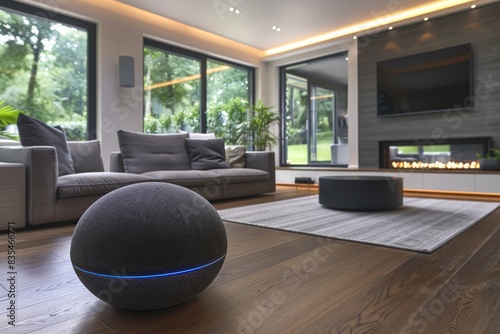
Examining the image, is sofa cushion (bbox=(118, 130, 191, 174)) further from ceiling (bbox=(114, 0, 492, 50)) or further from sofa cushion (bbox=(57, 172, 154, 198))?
ceiling (bbox=(114, 0, 492, 50))

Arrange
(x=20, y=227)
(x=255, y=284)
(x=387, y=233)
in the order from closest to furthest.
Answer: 1. (x=255, y=284)
2. (x=387, y=233)
3. (x=20, y=227)

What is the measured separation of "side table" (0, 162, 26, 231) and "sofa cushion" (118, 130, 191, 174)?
3.68 ft

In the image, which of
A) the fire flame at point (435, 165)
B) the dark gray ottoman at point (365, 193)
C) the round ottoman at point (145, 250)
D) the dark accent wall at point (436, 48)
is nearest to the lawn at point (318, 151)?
the dark accent wall at point (436, 48)

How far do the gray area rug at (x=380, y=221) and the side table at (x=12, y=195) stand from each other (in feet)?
4.70

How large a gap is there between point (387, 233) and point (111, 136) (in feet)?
12.1

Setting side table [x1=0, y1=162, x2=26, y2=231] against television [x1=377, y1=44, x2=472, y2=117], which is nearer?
side table [x1=0, y1=162, x2=26, y2=231]

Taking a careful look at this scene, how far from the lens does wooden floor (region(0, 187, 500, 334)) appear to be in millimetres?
944

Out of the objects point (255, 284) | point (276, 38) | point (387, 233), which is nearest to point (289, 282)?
point (255, 284)

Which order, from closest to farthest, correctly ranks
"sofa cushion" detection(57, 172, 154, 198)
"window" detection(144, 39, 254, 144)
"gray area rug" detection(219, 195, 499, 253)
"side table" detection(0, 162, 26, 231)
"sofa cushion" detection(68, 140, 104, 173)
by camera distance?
"gray area rug" detection(219, 195, 499, 253), "side table" detection(0, 162, 26, 231), "sofa cushion" detection(57, 172, 154, 198), "sofa cushion" detection(68, 140, 104, 173), "window" detection(144, 39, 254, 144)

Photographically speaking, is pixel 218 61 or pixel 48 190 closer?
pixel 48 190

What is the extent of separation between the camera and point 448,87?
4762mm

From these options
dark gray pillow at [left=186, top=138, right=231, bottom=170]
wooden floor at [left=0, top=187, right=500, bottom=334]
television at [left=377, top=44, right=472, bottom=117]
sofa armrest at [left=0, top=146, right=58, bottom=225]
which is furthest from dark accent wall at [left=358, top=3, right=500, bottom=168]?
sofa armrest at [left=0, top=146, right=58, bottom=225]

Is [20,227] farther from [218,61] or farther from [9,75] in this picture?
[218,61]

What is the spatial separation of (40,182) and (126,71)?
8.01 feet
